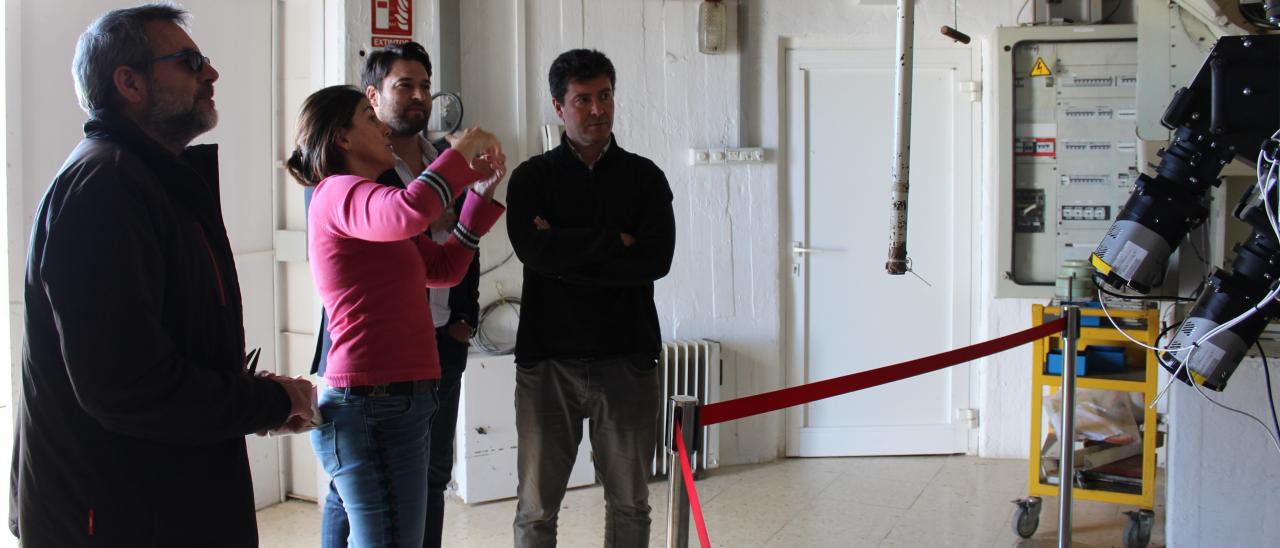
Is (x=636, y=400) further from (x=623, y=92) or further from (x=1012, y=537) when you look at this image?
(x=623, y=92)

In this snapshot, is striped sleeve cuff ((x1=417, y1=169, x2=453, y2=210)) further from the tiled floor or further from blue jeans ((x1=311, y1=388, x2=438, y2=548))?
the tiled floor

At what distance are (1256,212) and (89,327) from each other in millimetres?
2486

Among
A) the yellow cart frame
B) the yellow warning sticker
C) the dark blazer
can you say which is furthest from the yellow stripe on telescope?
the dark blazer

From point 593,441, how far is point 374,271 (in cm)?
92

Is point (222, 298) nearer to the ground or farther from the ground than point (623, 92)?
nearer to the ground

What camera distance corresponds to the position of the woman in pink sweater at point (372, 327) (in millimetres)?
1850

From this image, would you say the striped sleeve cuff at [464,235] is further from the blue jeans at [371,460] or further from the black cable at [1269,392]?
the black cable at [1269,392]

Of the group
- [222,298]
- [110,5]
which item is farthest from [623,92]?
[222,298]

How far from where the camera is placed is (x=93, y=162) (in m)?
1.45

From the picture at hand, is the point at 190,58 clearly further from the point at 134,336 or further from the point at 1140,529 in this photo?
the point at 1140,529

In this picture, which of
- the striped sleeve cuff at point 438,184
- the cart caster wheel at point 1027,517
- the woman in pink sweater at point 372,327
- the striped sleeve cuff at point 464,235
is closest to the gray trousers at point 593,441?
the striped sleeve cuff at point 464,235

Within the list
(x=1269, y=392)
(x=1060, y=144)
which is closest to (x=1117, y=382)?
(x=1269, y=392)

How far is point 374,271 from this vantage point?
1.90 m

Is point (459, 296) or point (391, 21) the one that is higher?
point (391, 21)
